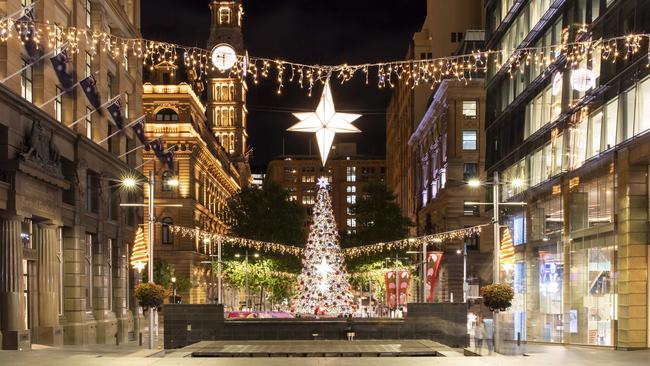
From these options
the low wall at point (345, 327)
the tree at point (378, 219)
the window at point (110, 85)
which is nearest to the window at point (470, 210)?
the tree at point (378, 219)

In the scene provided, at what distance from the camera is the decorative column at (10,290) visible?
113 feet

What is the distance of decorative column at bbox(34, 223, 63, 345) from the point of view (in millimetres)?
39375

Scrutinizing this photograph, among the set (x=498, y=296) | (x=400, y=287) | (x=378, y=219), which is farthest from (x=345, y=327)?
(x=378, y=219)

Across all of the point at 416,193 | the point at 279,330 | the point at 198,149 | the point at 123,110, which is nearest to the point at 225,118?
the point at 416,193

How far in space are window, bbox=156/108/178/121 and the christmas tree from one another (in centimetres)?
4451

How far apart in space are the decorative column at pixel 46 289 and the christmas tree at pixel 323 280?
72.1ft

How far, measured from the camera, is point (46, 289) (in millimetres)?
39625

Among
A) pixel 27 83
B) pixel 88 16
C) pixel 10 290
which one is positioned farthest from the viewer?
pixel 88 16

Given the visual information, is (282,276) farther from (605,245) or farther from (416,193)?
(605,245)

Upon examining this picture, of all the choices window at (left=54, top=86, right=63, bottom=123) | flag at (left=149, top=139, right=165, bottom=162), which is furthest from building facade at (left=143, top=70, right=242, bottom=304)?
window at (left=54, top=86, right=63, bottom=123)

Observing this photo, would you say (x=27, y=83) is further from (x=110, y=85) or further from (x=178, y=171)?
(x=178, y=171)

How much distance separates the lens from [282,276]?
338ft

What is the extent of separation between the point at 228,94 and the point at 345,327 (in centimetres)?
15628

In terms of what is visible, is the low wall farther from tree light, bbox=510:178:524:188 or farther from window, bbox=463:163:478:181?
window, bbox=463:163:478:181
